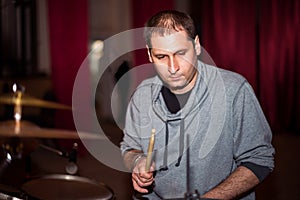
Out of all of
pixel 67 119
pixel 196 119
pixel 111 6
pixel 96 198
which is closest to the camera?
pixel 196 119

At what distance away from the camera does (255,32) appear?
2.09m

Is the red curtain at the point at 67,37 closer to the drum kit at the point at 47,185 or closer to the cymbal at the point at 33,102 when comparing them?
the cymbal at the point at 33,102

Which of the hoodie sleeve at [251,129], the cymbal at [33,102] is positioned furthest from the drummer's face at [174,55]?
the cymbal at [33,102]

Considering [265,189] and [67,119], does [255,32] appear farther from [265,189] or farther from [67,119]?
[67,119]

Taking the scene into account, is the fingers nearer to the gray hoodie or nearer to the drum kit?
the gray hoodie

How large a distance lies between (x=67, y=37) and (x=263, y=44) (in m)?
1.32

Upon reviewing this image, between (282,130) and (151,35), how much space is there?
68.4 inches

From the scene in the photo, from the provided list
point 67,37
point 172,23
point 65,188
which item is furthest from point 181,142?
point 67,37

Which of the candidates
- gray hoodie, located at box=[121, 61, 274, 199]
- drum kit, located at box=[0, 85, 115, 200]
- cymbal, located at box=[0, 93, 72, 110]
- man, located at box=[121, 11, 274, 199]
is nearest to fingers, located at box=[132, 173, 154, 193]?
man, located at box=[121, 11, 274, 199]

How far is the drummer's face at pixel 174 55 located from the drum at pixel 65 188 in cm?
38

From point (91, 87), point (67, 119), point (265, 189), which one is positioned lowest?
point (265, 189)

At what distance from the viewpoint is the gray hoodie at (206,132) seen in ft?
2.99

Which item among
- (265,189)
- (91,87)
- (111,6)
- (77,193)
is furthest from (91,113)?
(77,193)

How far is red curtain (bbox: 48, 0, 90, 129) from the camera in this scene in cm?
296
